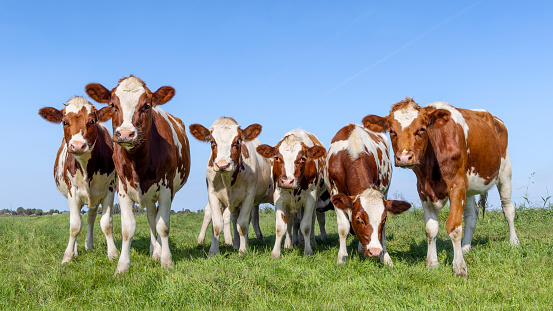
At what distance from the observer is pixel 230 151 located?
8008 millimetres

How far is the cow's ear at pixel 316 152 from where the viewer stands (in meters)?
8.47

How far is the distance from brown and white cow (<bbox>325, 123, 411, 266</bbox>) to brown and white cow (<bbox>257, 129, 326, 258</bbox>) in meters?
0.41

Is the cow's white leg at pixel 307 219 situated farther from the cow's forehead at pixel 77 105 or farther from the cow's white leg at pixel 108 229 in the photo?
the cow's forehead at pixel 77 105

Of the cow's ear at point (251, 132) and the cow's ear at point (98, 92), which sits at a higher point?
the cow's ear at point (98, 92)

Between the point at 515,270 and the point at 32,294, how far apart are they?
271 inches

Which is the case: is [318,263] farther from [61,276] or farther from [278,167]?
[61,276]

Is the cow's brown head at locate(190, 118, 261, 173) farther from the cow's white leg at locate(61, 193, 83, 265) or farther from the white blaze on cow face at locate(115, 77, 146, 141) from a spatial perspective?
the cow's white leg at locate(61, 193, 83, 265)

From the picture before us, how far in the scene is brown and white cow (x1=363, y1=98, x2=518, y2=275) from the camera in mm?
6555

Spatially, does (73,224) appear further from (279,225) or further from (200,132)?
(279,225)

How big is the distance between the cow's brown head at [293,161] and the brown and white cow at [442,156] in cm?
153

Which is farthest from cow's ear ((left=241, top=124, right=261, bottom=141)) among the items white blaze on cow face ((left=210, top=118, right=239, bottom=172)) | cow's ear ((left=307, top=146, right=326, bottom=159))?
cow's ear ((left=307, top=146, right=326, bottom=159))

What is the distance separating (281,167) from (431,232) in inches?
114

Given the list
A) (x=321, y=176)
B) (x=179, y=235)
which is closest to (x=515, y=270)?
(x=321, y=176)

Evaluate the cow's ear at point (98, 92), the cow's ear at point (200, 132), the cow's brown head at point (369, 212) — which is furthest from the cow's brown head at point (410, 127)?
the cow's ear at point (98, 92)
